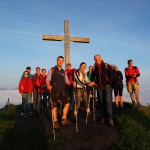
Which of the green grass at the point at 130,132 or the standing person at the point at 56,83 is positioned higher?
the standing person at the point at 56,83

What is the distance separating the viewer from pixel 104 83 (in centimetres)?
925

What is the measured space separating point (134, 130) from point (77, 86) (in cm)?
328

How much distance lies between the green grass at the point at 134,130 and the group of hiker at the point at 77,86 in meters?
0.54

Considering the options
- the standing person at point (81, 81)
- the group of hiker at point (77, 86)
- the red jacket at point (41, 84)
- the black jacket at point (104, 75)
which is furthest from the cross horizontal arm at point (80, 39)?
the black jacket at point (104, 75)

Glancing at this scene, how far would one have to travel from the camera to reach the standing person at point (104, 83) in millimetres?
9180

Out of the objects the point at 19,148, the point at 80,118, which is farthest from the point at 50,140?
the point at 80,118

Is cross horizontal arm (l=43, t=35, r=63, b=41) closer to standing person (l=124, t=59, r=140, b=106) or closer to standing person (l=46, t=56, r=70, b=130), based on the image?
standing person (l=124, t=59, r=140, b=106)

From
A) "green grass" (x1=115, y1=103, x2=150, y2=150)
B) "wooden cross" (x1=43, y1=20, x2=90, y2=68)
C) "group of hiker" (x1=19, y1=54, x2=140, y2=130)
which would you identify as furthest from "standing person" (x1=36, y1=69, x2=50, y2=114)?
"green grass" (x1=115, y1=103, x2=150, y2=150)

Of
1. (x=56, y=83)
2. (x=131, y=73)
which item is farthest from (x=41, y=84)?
(x=131, y=73)

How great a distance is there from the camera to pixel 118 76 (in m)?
13.1

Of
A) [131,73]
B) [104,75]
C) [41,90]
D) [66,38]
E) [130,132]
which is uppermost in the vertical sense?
[66,38]

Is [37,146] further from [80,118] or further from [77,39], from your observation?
[77,39]

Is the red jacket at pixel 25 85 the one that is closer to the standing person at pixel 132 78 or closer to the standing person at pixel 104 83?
the standing person at pixel 104 83

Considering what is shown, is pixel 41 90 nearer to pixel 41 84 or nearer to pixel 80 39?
pixel 41 84
